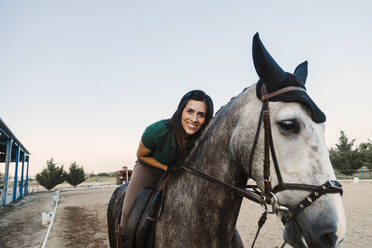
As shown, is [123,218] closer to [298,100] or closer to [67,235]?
[298,100]

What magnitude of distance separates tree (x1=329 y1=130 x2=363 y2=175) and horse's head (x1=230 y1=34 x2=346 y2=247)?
33610 mm

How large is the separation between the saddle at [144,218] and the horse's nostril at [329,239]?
52.8 inches

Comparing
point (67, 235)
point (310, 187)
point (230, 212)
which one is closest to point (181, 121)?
point (230, 212)

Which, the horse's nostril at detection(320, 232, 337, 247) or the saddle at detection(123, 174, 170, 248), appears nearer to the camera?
the horse's nostril at detection(320, 232, 337, 247)

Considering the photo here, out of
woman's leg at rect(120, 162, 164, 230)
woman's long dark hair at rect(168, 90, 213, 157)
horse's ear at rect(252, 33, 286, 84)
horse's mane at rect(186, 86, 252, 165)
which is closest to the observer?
horse's ear at rect(252, 33, 286, 84)

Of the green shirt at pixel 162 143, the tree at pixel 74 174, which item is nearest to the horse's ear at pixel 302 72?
the green shirt at pixel 162 143

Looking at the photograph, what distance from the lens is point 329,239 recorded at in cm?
121

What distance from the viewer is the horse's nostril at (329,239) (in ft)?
3.92

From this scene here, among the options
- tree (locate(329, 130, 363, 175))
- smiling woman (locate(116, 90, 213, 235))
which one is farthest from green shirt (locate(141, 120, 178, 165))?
tree (locate(329, 130, 363, 175))

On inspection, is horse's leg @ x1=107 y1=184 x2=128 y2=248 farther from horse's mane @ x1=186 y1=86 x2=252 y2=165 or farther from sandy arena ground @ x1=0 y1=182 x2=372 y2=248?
sandy arena ground @ x1=0 y1=182 x2=372 y2=248

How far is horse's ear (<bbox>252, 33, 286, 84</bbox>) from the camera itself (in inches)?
61.9

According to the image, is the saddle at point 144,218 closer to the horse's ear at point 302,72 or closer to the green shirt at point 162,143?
the green shirt at point 162,143

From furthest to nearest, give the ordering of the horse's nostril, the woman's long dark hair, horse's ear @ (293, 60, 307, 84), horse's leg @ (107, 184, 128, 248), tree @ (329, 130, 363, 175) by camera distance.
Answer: tree @ (329, 130, 363, 175)
horse's leg @ (107, 184, 128, 248)
the woman's long dark hair
horse's ear @ (293, 60, 307, 84)
the horse's nostril

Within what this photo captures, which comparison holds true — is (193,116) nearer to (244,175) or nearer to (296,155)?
(244,175)
